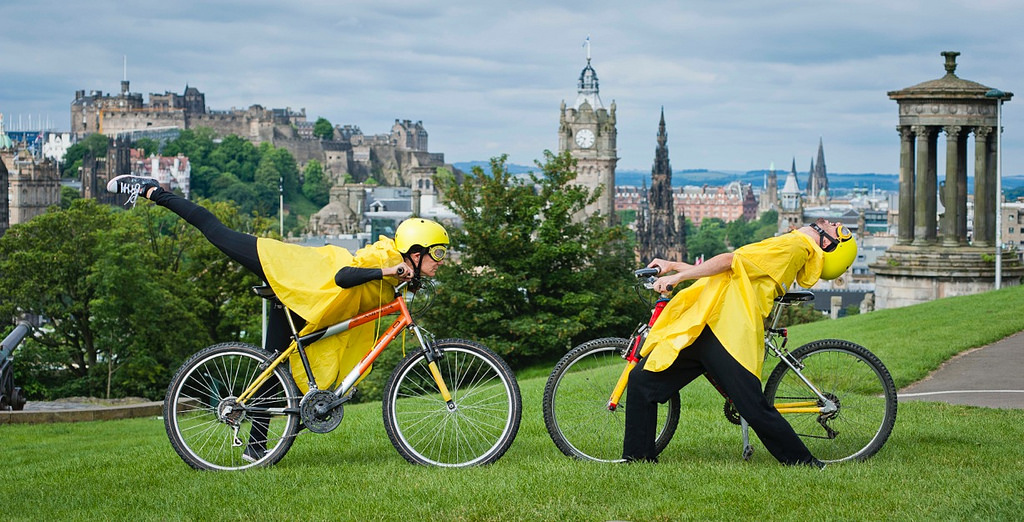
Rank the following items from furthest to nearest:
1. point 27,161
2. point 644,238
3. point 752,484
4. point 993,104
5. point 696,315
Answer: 1. point 644,238
2. point 27,161
3. point 993,104
4. point 696,315
5. point 752,484

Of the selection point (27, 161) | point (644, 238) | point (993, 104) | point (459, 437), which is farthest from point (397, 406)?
point (644, 238)

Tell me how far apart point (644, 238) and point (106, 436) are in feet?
462

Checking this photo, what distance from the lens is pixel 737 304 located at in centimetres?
732

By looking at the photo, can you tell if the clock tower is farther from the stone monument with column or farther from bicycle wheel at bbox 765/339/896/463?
bicycle wheel at bbox 765/339/896/463

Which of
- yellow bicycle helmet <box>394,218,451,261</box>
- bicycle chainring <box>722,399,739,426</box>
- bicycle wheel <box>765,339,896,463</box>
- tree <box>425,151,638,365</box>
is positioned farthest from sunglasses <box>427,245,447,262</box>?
tree <box>425,151,638,365</box>

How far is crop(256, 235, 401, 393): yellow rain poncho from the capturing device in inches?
298

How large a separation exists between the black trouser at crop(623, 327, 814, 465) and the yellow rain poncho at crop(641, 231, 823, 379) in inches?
2.6

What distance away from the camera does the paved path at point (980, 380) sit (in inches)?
449

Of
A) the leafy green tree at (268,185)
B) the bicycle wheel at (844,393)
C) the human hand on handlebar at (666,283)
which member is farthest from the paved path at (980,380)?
the leafy green tree at (268,185)

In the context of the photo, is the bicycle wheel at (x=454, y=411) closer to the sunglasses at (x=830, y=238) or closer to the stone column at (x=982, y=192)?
the sunglasses at (x=830, y=238)

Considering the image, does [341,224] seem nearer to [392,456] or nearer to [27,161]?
[27,161]

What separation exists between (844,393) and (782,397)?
0.37 meters

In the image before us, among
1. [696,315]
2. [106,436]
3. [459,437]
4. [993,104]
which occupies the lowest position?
[106,436]

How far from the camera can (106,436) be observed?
13.3 m
